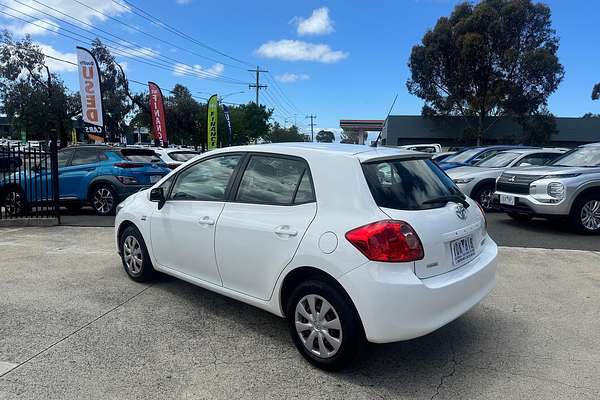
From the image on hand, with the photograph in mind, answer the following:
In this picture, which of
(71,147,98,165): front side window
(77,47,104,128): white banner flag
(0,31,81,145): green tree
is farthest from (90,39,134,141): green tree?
(71,147,98,165): front side window

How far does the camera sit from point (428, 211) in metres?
3.29

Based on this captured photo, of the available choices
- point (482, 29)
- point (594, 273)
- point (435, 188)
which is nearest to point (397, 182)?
point (435, 188)

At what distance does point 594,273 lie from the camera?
5.72m

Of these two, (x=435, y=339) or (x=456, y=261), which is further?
(x=435, y=339)

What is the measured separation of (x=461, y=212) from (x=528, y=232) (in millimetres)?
5563

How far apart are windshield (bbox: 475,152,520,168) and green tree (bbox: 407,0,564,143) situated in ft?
70.8

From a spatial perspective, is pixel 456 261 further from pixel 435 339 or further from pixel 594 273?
pixel 594 273

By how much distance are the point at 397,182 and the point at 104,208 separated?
28.2 feet

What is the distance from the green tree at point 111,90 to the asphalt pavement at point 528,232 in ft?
112

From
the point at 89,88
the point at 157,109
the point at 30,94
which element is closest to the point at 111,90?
the point at 30,94

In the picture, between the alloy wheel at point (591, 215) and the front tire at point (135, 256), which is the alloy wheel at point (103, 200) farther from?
the alloy wheel at point (591, 215)

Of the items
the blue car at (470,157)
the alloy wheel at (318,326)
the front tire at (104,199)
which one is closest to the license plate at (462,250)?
the alloy wheel at (318,326)

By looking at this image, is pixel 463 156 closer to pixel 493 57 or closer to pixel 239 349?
pixel 239 349

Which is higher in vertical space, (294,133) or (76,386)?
(294,133)
